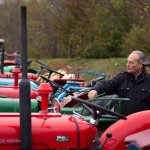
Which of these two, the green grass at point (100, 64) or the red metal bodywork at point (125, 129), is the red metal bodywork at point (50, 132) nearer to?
the red metal bodywork at point (125, 129)

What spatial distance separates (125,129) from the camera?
363 cm

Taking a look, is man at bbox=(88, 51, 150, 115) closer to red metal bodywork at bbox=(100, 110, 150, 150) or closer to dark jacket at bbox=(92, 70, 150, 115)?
dark jacket at bbox=(92, 70, 150, 115)

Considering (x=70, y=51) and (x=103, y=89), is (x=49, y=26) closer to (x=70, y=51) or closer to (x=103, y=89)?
(x=70, y=51)

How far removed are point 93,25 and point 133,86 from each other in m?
16.7

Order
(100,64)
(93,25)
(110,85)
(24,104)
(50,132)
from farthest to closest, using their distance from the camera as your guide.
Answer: (93,25), (100,64), (110,85), (50,132), (24,104)

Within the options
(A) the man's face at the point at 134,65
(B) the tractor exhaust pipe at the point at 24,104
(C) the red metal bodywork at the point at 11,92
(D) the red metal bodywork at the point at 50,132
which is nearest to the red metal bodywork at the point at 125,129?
(D) the red metal bodywork at the point at 50,132

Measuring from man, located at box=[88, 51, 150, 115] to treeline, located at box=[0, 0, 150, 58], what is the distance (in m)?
8.55

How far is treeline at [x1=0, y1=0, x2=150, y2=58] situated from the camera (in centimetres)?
→ 1455

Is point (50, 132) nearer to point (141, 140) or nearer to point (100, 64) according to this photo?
point (141, 140)

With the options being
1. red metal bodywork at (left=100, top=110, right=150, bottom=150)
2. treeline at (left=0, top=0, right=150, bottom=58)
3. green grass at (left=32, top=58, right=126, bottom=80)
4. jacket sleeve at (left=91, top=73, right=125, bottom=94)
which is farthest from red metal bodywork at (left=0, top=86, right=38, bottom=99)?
green grass at (left=32, top=58, right=126, bottom=80)

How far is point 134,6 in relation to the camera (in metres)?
14.3

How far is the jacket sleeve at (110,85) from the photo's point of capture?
4.47 meters

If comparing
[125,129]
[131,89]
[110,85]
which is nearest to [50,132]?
[125,129]

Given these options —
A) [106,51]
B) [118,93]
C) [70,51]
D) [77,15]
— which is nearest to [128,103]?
[118,93]
